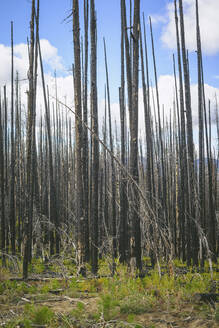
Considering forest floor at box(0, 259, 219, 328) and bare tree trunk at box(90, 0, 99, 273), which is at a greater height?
bare tree trunk at box(90, 0, 99, 273)

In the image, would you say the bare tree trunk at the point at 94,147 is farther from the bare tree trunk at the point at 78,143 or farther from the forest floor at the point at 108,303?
the forest floor at the point at 108,303

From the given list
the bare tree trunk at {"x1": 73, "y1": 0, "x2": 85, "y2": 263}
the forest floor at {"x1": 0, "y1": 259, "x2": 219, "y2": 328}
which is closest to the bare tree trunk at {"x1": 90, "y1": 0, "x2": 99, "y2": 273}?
the bare tree trunk at {"x1": 73, "y1": 0, "x2": 85, "y2": 263}

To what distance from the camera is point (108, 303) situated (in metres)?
2.88

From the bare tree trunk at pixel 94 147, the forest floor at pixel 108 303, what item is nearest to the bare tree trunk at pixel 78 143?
the bare tree trunk at pixel 94 147

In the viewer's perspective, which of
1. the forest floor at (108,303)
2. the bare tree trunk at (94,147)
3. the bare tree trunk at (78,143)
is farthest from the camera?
the bare tree trunk at (94,147)

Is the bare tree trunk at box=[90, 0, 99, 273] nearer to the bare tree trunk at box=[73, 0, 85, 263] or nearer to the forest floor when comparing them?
the bare tree trunk at box=[73, 0, 85, 263]

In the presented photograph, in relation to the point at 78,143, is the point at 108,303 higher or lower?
lower

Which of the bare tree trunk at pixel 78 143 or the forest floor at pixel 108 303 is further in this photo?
the bare tree trunk at pixel 78 143

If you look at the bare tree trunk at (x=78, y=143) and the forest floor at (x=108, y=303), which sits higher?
the bare tree trunk at (x=78, y=143)

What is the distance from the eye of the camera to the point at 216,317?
8.67ft

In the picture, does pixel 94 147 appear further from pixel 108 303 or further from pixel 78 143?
pixel 108 303

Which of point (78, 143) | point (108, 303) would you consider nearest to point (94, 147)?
point (78, 143)

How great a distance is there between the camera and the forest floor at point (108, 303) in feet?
8.69

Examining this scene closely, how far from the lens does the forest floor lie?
2648mm
